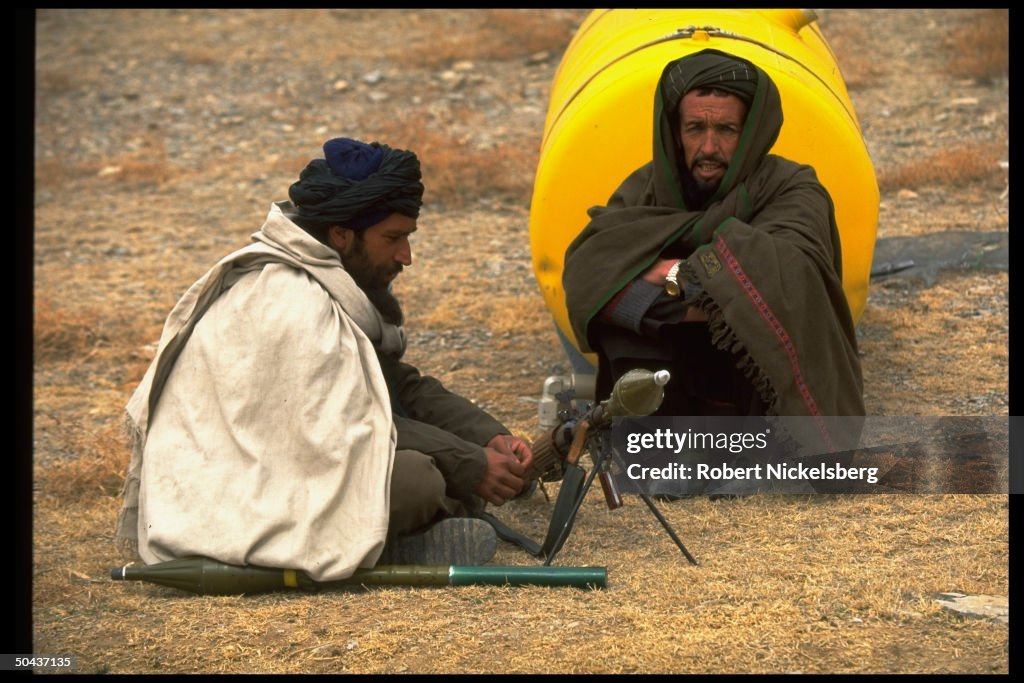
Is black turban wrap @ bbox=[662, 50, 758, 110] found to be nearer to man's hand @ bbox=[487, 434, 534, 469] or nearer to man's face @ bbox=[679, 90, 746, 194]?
man's face @ bbox=[679, 90, 746, 194]

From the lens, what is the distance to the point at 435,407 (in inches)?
178

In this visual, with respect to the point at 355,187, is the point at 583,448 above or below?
below

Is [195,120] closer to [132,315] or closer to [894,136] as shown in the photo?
[132,315]

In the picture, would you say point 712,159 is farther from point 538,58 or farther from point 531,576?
point 538,58

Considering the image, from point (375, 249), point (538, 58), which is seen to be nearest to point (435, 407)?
point (375, 249)

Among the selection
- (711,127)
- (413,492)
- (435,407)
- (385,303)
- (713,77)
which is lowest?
(413,492)

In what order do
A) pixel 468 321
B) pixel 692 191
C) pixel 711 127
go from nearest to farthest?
1. pixel 711 127
2. pixel 692 191
3. pixel 468 321

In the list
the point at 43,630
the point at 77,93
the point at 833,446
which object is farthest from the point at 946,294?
the point at 77,93

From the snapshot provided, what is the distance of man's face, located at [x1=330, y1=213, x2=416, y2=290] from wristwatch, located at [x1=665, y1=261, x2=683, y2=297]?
2.95ft

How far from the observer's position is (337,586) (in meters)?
3.86
